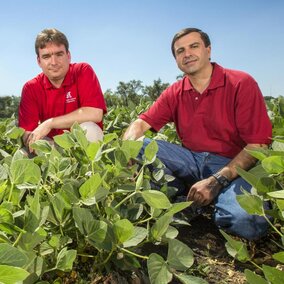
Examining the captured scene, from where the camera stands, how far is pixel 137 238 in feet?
4.41

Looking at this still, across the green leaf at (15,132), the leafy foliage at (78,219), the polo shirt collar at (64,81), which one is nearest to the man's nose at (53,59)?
the polo shirt collar at (64,81)

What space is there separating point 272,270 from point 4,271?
880 millimetres

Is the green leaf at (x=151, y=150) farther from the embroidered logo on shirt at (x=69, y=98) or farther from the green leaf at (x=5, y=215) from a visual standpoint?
the embroidered logo on shirt at (x=69, y=98)

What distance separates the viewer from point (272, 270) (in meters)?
1.29

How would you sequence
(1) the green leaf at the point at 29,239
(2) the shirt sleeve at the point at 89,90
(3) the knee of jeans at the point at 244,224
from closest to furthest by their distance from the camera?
(1) the green leaf at the point at 29,239, (3) the knee of jeans at the point at 244,224, (2) the shirt sleeve at the point at 89,90

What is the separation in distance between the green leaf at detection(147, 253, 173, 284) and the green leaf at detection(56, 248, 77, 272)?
10.1 inches

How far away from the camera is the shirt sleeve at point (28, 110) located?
3364mm

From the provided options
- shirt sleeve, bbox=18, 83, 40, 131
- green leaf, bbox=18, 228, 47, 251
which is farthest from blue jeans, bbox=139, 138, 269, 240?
green leaf, bbox=18, 228, 47, 251

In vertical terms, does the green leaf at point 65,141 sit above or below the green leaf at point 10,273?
above

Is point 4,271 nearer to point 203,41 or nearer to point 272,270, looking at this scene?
point 272,270

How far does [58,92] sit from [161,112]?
1003mm

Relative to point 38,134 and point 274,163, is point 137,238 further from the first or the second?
point 38,134

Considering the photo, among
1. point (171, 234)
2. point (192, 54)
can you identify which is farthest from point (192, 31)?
point (171, 234)

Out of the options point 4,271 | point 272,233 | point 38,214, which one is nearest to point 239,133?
point 272,233
